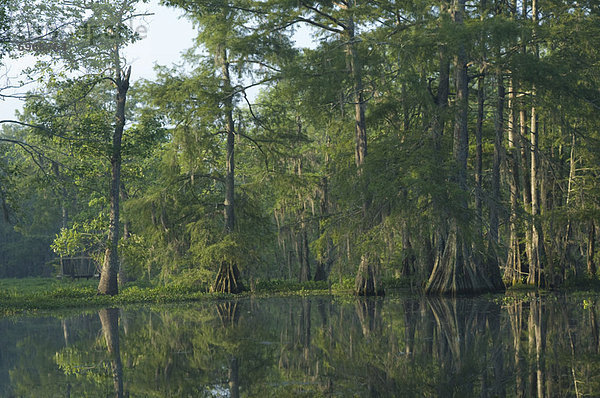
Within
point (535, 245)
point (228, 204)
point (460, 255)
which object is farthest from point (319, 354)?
point (228, 204)

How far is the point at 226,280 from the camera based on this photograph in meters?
26.0

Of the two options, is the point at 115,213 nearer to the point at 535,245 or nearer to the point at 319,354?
the point at 535,245

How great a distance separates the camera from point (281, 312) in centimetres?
1692

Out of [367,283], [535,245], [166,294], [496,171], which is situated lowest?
[166,294]

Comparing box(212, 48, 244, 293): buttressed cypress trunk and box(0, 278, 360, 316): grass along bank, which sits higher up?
box(212, 48, 244, 293): buttressed cypress trunk

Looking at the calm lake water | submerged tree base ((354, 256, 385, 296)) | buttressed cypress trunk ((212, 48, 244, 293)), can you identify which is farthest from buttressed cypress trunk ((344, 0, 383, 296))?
the calm lake water

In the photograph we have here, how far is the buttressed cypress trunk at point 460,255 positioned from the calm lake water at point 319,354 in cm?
365

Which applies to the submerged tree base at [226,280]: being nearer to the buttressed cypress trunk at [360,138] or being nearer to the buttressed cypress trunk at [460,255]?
the buttressed cypress trunk at [360,138]

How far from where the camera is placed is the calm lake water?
684 cm

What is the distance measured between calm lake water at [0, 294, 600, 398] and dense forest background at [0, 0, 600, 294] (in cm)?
519

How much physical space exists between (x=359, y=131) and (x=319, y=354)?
49.3ft

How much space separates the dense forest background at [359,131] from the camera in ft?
66.0

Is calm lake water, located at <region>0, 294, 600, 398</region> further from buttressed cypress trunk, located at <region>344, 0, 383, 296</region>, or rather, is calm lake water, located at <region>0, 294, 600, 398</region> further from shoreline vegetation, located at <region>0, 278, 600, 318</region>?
buttressed cypress trunk, located at <region>344, 0, 383, 296</region>

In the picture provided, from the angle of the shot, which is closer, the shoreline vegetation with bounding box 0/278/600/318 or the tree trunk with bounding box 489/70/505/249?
the tree trunk with bounding box 489/70/505/249
